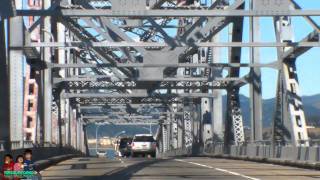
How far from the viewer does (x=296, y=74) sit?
4056 cm

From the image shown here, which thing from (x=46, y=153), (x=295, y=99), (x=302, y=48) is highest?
(x=302, y=48)

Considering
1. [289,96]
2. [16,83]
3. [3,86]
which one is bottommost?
[3,86]

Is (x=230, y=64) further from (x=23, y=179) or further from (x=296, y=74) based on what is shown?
(x=23, y=179)

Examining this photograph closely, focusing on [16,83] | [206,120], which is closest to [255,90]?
[206,120]

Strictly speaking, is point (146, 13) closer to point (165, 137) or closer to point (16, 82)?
point (16, 82)

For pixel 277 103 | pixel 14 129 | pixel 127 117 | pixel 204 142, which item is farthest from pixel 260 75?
pixel 127 117

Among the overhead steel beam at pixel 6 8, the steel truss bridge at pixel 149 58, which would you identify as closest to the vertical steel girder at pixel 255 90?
the steel truss bridge at pixel 149 58

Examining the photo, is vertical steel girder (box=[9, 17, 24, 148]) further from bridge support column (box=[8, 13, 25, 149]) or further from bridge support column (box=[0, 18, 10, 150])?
bridge support column (box=[0, 18, 10, 150])

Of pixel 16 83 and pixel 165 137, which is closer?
pixel 16 83

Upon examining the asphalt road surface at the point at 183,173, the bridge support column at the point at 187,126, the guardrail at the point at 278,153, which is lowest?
the asphalt road surface at the point at 183,173

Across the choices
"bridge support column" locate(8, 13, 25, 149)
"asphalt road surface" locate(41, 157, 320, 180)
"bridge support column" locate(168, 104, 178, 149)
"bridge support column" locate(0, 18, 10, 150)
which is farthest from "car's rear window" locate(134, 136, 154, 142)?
"bridge support column" locate(0, 18, 10, 150)

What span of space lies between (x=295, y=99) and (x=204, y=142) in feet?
83.0

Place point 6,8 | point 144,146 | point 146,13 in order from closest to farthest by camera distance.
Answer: point 6,8, point 146,13, point 144,146

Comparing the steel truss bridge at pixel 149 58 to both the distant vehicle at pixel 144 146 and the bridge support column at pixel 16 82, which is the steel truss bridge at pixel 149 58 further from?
the distant vehicle at pixel 144 146
